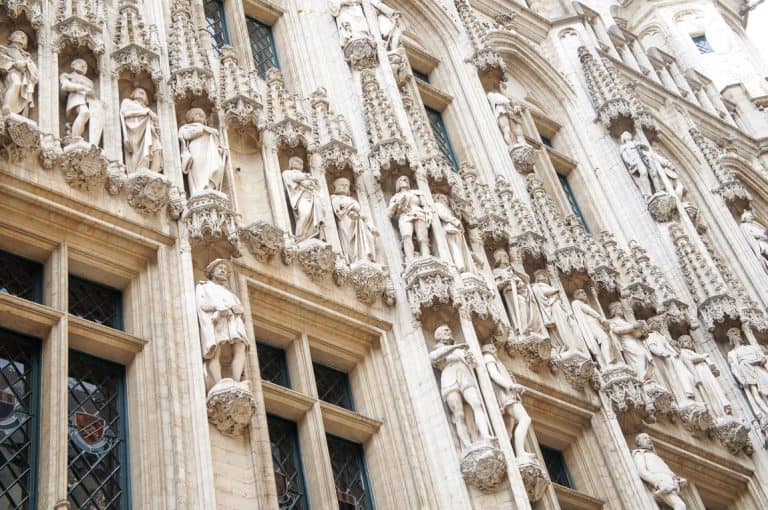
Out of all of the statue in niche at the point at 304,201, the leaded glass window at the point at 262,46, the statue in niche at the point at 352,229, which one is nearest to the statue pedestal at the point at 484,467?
the statue in niche at the point at 352,229

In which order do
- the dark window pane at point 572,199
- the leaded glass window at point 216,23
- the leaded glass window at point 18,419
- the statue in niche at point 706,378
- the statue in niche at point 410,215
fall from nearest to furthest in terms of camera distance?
the leaded glass window at point 18,419, the statue in niche at point 410,215, the leaded glass window at point 216,23, the statue in niche at point 706,378, the dark window pane at point 572,199

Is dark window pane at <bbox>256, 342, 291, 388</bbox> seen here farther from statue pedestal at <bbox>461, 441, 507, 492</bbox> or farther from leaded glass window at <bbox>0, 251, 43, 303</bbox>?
leaded glass window at <bbox>0, 251, 43, 303</bbox>

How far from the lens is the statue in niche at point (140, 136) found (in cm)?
1202

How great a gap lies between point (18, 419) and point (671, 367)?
9939 mm

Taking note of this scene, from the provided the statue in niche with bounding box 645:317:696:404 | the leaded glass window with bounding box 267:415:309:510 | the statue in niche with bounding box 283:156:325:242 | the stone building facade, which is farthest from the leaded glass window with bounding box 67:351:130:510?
the statue in niche with bounding box 645:317:696:404

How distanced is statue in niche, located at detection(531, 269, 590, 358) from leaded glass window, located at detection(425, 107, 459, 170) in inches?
132

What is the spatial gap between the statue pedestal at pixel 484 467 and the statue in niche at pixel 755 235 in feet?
40.2

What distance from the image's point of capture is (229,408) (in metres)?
10.2

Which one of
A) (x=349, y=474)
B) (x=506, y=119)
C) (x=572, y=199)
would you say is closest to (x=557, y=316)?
(x=349, y=474)

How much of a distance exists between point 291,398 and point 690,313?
9.10m

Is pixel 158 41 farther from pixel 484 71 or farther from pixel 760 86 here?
pixel 760 86

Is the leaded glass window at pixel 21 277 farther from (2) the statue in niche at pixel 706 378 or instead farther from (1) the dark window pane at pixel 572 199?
(1) the dark window pane at pixel 572 199

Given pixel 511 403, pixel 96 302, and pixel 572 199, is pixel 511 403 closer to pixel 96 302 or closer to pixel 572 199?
pixel 96 302

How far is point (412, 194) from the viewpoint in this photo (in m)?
14.1
